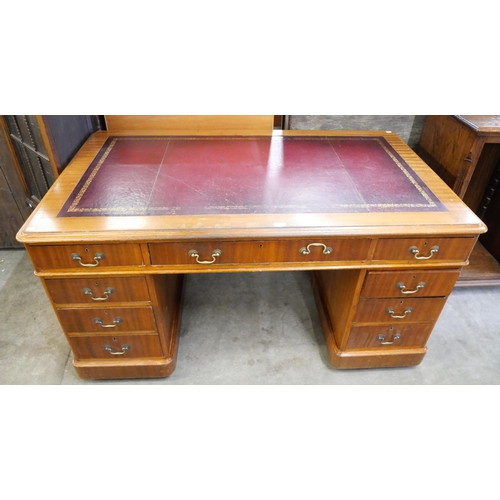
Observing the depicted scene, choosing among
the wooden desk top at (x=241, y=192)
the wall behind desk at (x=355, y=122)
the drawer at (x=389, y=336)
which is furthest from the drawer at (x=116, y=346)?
the wall behind desk at (x=355, y=122)

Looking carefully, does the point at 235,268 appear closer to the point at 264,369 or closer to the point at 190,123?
the point at 264,369

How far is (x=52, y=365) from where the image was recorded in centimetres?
172

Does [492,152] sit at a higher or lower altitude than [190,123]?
lower

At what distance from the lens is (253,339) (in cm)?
188

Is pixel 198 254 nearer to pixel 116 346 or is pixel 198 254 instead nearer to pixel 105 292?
pixel 105 292

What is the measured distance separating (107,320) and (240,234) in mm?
680

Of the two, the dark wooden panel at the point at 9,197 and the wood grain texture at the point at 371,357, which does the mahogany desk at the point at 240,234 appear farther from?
the dark wooden panel at the point at 9,197

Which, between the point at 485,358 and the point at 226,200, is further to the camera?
the point at 485,358

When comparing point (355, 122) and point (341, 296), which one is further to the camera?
point (355, 122)

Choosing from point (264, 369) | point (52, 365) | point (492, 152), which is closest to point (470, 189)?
point (492, 152)

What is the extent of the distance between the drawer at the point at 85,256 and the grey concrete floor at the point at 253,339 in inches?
26.8

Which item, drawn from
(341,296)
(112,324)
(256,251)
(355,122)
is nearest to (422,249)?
(341,296)

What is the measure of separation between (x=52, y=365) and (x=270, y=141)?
4.86 feet

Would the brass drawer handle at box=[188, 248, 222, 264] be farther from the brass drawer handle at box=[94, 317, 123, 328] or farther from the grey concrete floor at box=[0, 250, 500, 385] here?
the grey concrete floor at box=[0, 250, 500, 385]
